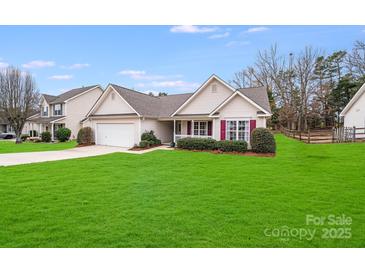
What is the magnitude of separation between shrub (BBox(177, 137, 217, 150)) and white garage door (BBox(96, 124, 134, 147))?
16.3 feet

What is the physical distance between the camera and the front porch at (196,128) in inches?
745

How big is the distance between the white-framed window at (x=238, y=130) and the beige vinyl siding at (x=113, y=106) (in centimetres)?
830

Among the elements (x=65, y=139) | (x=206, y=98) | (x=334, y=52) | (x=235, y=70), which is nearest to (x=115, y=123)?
(x=206, y=98)

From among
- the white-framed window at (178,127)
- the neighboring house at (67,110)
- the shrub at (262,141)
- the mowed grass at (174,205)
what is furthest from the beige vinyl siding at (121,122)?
the neighboring house at (67,110)

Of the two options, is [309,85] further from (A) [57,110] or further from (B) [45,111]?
(B) [45,111]

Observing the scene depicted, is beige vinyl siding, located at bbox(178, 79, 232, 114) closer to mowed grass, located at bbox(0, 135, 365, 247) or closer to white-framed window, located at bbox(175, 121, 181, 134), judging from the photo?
white-framed window, located at bbox(175, 121, 181, 134)

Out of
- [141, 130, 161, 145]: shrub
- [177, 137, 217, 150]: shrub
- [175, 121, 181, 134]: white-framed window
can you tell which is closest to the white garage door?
[141, 130, 161, 145]: shrub

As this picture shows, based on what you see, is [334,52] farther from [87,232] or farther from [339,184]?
[87,232]

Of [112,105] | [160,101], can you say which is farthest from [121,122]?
[160,101]

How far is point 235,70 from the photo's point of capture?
4562 cm

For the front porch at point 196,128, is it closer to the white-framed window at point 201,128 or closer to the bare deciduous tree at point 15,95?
the white-framed window at point 201,128

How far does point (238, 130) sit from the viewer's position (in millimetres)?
16469

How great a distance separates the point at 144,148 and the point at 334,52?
38655 mm

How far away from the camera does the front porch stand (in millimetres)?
18922
